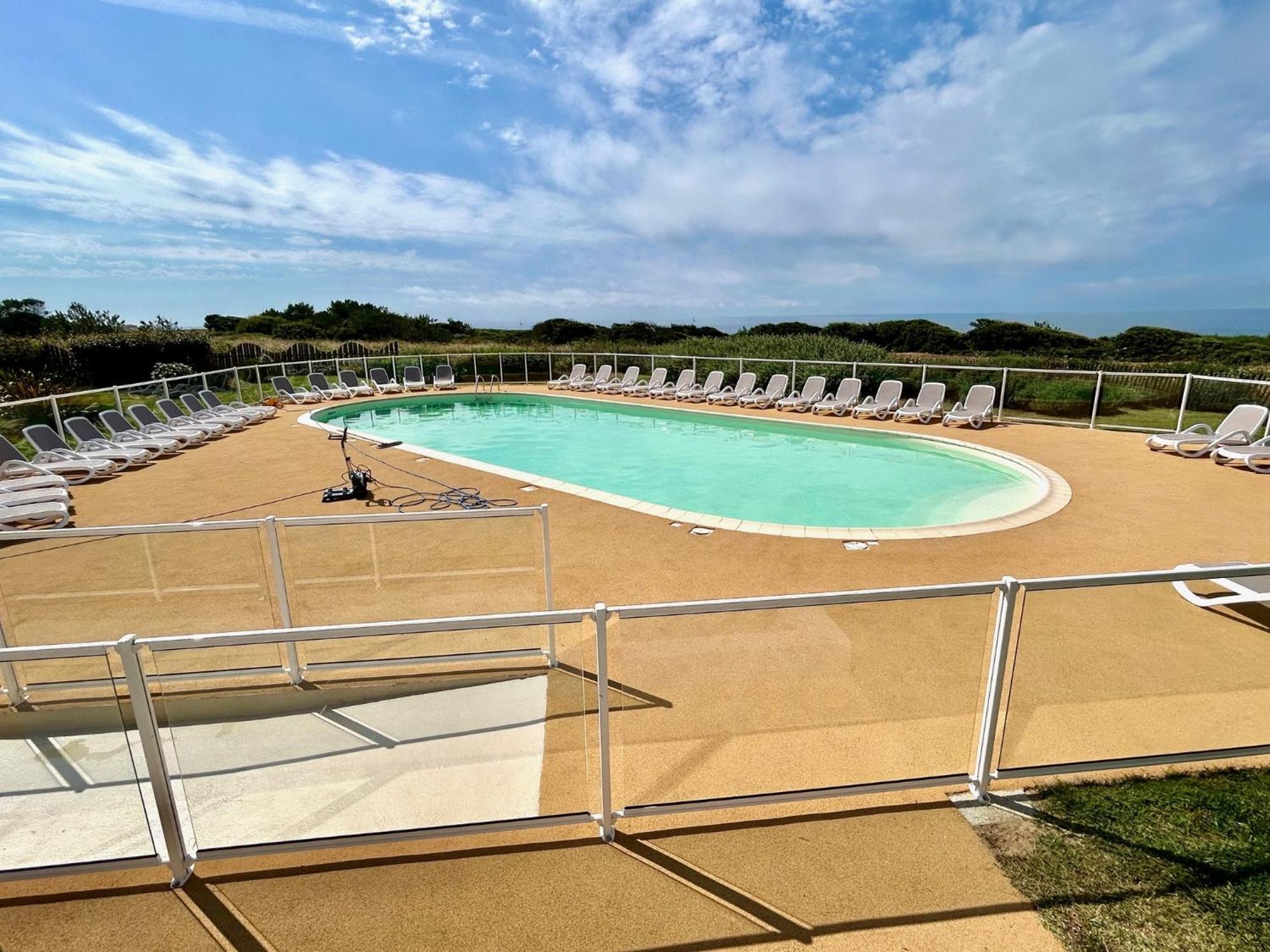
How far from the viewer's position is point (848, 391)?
1401cm

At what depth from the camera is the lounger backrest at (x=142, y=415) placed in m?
11.1

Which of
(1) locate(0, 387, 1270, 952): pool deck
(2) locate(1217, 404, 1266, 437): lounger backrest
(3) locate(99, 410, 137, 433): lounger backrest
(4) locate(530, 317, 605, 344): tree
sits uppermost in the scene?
(4) locate(530, 317, 605, 344): tree

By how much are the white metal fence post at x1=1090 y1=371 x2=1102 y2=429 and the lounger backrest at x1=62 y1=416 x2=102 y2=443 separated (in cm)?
1713

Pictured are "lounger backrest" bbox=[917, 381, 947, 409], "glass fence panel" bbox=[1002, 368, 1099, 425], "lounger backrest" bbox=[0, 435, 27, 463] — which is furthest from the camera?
"lounger backrest" bbox=[917, 381, 947, 409]

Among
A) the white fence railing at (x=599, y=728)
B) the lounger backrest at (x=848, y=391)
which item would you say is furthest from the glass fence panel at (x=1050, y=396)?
the white fence railing at (x=599, y=728)

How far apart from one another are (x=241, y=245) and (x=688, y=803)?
4394 cm

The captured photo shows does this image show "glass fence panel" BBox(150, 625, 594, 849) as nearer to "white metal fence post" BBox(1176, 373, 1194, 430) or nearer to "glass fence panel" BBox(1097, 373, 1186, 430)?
"white metal fence post" BBox(1176, 373, 1194, 430)

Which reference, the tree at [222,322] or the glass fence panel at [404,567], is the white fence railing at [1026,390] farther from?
the tree at [222,322]

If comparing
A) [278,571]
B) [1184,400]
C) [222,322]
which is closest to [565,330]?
[222,322]

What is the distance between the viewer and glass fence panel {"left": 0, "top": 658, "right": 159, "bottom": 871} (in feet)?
7.11

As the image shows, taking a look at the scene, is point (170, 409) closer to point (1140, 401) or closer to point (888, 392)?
point (888, 392)

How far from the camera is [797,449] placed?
12.1 meters

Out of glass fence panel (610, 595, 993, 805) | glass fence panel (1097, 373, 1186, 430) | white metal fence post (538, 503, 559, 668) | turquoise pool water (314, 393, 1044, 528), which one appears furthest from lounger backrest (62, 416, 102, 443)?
glass fence panel (1097, 373, 1186, 430)

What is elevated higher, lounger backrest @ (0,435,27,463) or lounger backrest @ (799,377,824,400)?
lounger backrest @ (799,377,824,400)
